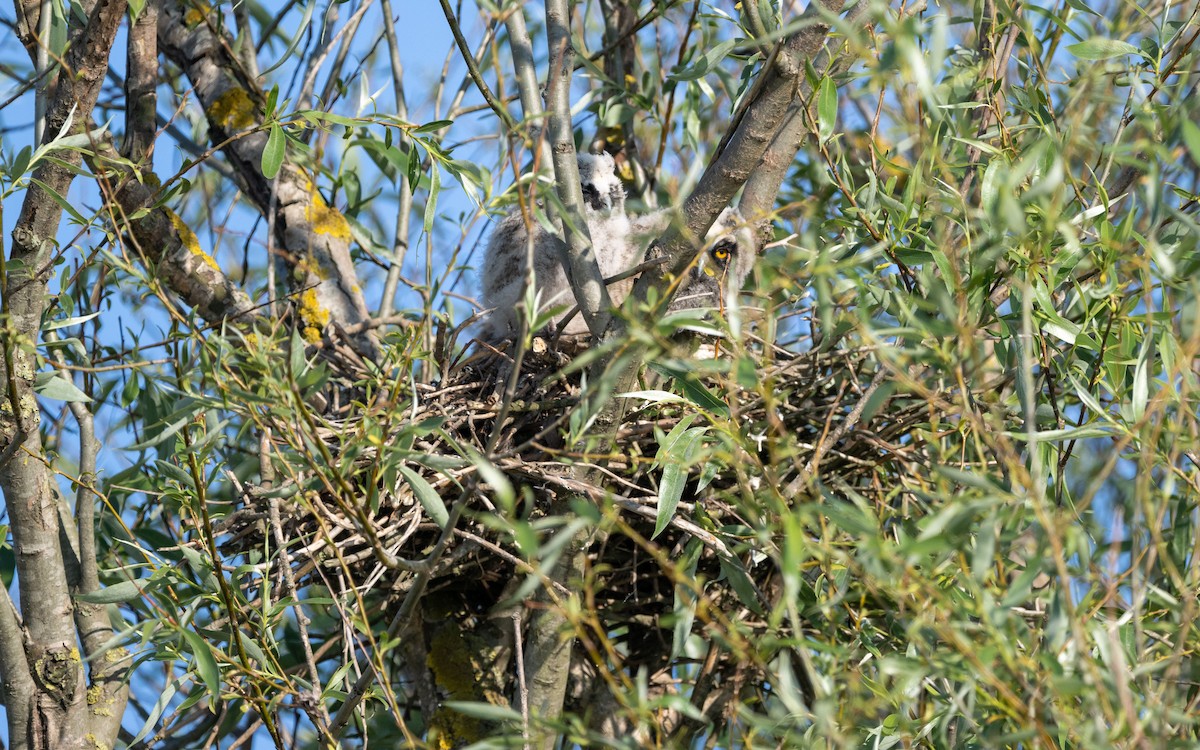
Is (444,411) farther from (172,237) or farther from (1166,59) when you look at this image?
(1166,59)

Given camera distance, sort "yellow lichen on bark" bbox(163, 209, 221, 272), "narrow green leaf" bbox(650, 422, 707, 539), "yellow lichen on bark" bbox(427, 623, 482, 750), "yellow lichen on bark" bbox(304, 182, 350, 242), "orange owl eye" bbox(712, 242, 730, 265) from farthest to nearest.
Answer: "yellow lichen on bark" bbox(304, 182, 350, 242), "orange owl eye" bbox(712, 242, 730, 265), "yellow lichen on bark" bbox(163, 209, 221, 272), "yellow lichen on bark" bbox(427, 623, 482, 750), "narrow green leaf" bbox(650, 422, 707, 539)

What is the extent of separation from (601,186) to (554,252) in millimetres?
234

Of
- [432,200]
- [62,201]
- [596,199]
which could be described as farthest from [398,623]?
[596,199]

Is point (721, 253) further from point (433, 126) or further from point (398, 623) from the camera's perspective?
point (398, 623)

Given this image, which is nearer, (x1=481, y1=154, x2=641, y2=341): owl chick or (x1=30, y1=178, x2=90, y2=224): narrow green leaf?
(x1=30, y1=178, x2=90, y2=224): narrow green leaf

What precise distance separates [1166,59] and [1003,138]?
18.3 inches

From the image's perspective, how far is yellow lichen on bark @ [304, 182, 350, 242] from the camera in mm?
3123

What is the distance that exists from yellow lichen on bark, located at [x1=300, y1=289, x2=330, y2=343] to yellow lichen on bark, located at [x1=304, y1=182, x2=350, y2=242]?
0.24m

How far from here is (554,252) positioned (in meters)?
3.19

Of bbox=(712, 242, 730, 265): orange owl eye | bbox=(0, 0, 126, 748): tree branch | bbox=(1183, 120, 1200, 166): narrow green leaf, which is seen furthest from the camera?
bbox=(712, 242, 730, 265): orange owl eye

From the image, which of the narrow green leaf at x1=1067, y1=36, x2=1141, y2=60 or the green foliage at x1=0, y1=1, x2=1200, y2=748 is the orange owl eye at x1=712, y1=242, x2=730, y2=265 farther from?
the narrow green leaf at x1=1067, y1=36, x2=1141, y2=60

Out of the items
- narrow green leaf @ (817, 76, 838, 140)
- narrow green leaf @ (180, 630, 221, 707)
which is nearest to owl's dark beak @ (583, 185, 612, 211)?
narrow green leaf @ (817, 76, 838, 140)

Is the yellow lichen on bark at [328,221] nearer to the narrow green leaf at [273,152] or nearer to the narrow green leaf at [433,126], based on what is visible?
→ the narrow green leaf at [273,152]

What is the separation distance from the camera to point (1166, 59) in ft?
7.15
